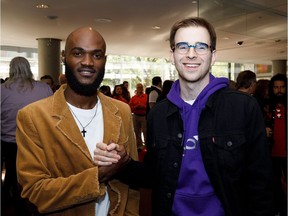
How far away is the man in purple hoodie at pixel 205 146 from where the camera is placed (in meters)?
1.26

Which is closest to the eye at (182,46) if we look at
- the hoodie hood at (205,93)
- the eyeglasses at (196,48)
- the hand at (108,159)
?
the eyeglasses at (196,48)

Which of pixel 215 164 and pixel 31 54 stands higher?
pixel 31 54

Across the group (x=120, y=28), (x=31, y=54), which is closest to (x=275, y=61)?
(x=120, y=28)

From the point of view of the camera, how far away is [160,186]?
136 cm

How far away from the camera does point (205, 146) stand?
1.28 metres

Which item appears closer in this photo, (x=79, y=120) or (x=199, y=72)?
(x=199, y=72)

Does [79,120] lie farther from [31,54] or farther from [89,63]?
[31,54]

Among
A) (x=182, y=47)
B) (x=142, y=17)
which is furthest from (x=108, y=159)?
(x=142, y=17)

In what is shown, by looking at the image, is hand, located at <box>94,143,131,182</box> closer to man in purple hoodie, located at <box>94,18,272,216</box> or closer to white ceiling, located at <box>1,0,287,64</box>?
man in purple hoodie, located at <box>94,18,272,216</box>

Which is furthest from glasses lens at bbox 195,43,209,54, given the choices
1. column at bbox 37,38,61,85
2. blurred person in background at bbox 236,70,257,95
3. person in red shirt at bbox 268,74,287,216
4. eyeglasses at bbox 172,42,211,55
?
column at bbox 37,38,61,85

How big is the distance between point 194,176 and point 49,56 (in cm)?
975

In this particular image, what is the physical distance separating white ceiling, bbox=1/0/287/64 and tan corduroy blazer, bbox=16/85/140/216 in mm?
4941

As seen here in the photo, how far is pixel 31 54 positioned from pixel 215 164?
42.0 feet

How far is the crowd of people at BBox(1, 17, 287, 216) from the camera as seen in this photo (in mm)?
1268
